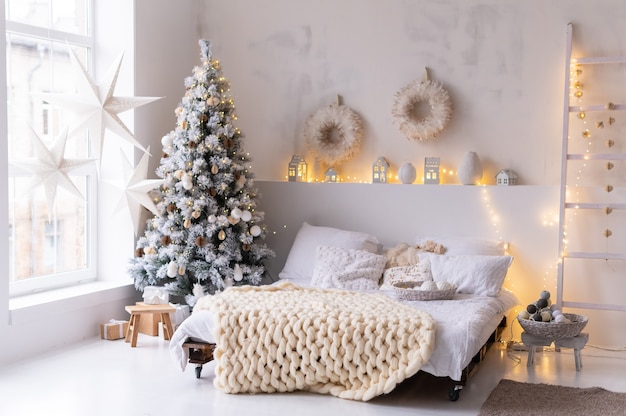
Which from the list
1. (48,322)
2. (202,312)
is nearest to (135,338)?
(48,322)

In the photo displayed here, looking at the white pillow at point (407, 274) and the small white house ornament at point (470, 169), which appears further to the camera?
the small white house ornament at point (470, 169)

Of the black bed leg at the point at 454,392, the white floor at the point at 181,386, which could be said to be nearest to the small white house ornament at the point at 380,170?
the white floor at the point at 181,386

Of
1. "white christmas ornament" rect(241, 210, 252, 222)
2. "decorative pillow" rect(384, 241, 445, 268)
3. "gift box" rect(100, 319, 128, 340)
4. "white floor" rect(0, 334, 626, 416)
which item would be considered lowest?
"white floor" rect(0, 334, 626, 416)

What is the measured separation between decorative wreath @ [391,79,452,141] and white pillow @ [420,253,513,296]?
106 centimetres

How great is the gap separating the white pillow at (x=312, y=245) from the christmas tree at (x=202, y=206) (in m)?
0.28

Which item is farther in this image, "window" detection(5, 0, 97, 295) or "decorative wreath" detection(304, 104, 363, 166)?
"decorative wreath" detection(304, 104, 363, 166)

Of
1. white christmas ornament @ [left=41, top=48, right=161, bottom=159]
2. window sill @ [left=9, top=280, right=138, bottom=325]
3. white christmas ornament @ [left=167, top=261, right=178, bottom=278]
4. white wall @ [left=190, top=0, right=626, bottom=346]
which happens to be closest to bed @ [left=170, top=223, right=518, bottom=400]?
white wall @ [left=190, top=0, right=626, bottom=346]

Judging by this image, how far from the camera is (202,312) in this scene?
455 centimetres

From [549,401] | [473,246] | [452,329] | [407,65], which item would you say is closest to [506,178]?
[473,246]

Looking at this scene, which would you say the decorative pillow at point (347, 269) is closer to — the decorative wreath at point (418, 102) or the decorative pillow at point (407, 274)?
the decorative pillow at point (407, 274)

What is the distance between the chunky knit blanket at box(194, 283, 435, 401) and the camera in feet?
13.6

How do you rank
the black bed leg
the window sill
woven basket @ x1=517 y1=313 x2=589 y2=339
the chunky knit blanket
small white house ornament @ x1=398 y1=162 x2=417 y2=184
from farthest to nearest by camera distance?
small white house ornament @ x1=398 y1=162 x2=417 y2=184, the window sill, woven basket @ x1=517 y1=313 x2=589 y2=339, the black bed leg, the chunky knit blanket

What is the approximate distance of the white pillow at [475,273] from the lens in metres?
5.23

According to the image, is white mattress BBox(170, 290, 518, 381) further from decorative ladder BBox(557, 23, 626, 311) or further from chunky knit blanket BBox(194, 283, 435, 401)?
decorative ladder BBox(557, 23, 626, 311)
